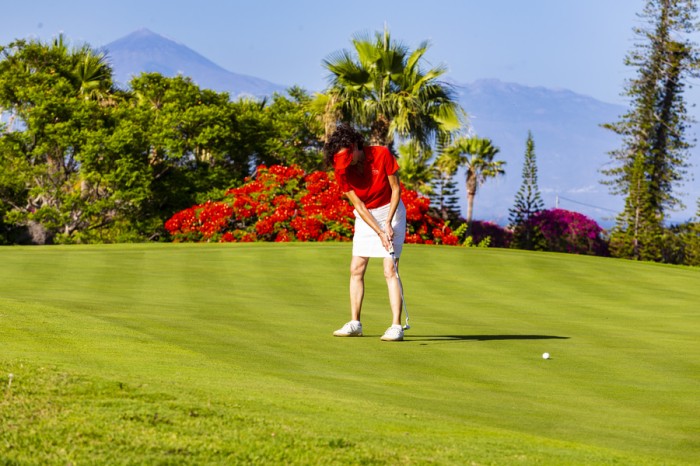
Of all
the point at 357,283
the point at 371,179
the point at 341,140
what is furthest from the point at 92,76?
the point at 341,140

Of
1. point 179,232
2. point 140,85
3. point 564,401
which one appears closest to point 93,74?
point 140,85

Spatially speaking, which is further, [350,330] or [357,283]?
[357,283]

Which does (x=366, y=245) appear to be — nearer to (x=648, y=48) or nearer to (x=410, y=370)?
(x=410, y=370)

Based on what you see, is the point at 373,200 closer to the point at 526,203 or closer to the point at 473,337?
the point at 473,337

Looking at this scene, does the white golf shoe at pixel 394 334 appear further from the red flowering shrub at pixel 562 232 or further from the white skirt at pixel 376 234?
the red flowering shrub at pixel 562 232

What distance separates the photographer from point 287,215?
33.0 meters

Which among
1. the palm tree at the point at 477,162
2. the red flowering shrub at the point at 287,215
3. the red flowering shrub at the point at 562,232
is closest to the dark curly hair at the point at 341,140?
the red flowering shrub at the point at 287,215

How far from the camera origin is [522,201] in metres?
48.5

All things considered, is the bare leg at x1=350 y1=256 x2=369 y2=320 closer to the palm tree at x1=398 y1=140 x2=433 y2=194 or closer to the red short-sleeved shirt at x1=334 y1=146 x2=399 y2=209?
the red short-sleeved shirt at x1=334 y1=146 x2=399 y2=209

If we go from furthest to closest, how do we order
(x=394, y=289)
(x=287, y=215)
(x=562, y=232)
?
1. (x=562, y=232)
2. (x=287, y=215)
3. (x=394, y=289)

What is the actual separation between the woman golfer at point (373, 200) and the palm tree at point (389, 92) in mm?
27158

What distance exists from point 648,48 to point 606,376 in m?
49.4

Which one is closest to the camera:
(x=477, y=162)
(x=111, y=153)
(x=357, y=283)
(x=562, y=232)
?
(x=357, y=283)

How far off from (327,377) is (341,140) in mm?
2783
